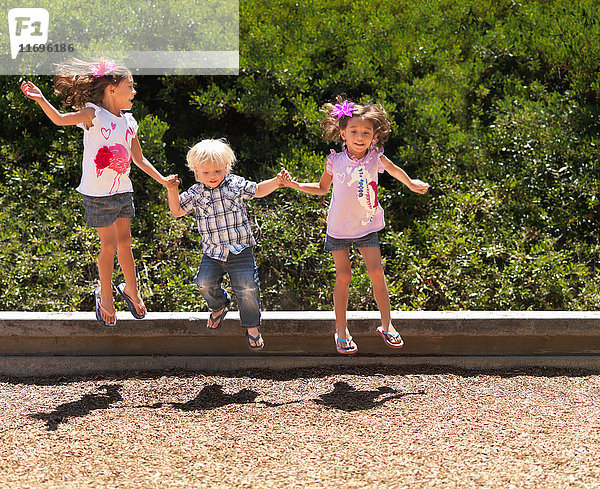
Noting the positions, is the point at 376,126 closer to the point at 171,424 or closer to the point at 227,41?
the point at 171,424

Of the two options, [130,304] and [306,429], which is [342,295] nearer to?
[306,429]

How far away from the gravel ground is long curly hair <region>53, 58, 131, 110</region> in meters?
1.80

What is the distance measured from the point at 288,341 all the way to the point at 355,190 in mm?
1256

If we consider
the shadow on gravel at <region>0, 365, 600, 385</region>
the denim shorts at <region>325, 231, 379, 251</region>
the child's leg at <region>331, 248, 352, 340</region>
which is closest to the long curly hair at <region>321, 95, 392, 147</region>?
the denim shorts at <region>325, 231, 379, 251</region>

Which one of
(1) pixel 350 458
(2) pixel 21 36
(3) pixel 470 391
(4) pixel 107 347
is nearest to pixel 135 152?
(4) pixel 107 347

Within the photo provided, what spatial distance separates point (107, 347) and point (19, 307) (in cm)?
100

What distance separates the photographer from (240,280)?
13.1 feet

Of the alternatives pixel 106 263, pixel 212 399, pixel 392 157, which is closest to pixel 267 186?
pixel 106 263

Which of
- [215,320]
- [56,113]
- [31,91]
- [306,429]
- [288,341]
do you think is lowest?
[306,429]

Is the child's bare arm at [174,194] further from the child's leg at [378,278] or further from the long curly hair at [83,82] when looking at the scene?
the child's leg at [378,278]

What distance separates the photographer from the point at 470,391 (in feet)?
13.9

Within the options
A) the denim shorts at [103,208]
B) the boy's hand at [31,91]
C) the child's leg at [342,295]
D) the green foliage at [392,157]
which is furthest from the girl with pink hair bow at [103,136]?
the green foliage at [392,157]

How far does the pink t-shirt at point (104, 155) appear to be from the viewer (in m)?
3.81

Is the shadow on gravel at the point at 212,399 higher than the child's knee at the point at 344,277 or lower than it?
lower
